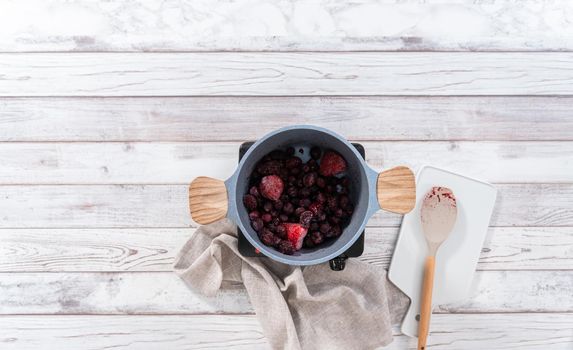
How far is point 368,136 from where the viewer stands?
113 cm

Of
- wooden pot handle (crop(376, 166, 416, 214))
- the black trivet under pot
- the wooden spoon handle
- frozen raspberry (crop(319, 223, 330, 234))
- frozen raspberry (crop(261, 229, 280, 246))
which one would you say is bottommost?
the wooden spoon handle

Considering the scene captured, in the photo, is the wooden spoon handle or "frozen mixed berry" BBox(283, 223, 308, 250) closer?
"frozen mixed berry" BBox(283, 223, 308, 250)

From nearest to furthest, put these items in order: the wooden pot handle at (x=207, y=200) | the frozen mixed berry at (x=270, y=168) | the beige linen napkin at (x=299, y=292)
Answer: the wooden pot handle at (x=207, y=200)
the frozen mixed berry at (x=270, y=168)
the beige linen napkin at (x=299, y=292)

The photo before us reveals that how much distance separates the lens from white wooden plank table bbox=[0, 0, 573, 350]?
1133 mm

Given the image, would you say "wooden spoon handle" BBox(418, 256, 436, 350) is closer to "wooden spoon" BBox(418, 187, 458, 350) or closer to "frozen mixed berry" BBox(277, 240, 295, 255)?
"wooden spoon" BBox(418, 187, 458, 350)

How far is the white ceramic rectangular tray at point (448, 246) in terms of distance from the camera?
1109 millimetres

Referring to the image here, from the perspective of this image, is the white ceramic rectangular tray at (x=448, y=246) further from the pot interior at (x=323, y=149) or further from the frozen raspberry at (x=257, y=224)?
the frozen raspberry at (x=257, y=224)

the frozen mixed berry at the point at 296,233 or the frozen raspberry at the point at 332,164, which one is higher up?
the frozen raspberry at the point at 332,164

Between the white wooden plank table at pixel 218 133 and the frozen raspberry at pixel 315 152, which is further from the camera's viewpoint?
the white wooden plank table at pixel 218 133

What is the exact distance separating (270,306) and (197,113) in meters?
0.44

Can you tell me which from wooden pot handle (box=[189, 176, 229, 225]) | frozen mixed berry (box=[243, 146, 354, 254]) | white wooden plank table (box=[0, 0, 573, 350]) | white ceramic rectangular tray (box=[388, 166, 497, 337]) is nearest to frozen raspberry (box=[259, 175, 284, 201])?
frozen mixed berry (box=[243, 146, 354, 254])

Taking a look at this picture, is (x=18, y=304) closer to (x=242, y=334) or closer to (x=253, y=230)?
(x=242, y=334)

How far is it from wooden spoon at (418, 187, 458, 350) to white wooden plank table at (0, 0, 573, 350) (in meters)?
0.07

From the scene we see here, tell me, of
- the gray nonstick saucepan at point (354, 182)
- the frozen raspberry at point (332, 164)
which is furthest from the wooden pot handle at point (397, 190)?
the frozen raspberry at point (332, 164)
